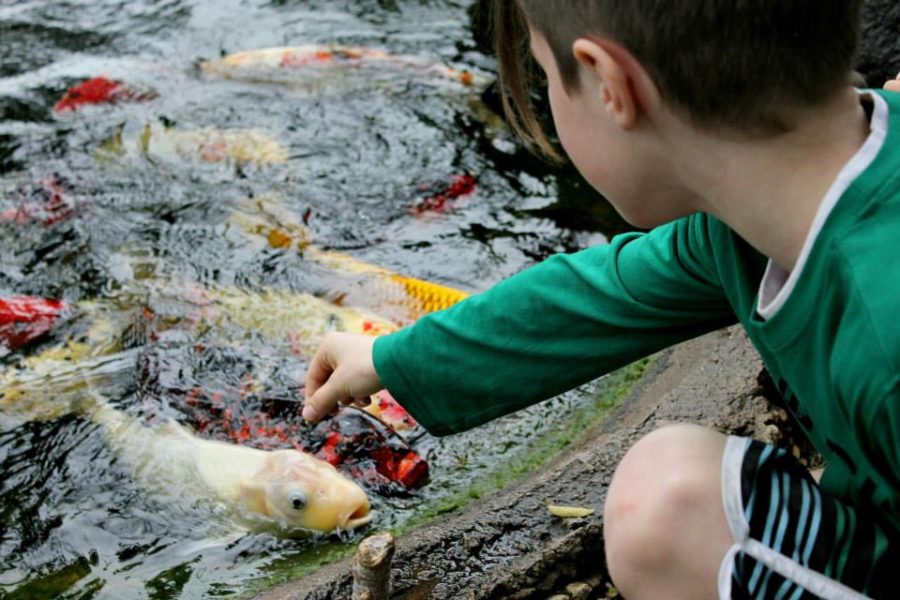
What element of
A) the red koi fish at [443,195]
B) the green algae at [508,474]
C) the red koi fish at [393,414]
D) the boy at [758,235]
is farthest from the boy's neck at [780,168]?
the red koi fish at [443,195]

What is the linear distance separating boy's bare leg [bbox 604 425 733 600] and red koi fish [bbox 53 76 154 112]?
13.6 feet

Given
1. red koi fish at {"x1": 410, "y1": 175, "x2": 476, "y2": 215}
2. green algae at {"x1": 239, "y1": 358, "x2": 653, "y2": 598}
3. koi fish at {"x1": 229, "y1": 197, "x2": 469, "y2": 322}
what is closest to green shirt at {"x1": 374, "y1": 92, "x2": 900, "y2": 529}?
green algae at {"x1": 239, "y1": 358, "x2": 653, "y2": 598}

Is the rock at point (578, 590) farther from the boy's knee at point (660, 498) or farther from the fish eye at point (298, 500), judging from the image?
the fish eye at point (298, 500)

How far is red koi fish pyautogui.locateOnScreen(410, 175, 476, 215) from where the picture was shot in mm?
4488

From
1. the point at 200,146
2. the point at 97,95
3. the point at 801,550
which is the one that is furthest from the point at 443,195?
the point at 801,550

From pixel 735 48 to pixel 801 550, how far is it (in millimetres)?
697

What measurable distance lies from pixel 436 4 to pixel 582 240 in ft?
9.03

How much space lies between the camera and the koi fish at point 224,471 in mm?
2771

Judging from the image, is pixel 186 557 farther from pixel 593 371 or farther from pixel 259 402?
pixel 593 371

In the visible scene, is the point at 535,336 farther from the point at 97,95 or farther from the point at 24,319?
the point at 97,95

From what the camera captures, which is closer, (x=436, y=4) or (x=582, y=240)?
(x=582, y=240)

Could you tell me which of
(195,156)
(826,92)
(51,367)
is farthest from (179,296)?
(826,92)

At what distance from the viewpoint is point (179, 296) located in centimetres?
386

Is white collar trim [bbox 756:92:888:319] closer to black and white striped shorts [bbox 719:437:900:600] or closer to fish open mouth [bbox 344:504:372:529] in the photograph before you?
black and white striped shorts [bbox 719:437:900:600]
